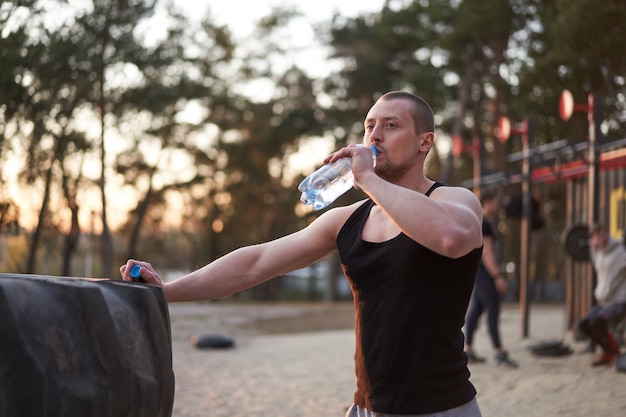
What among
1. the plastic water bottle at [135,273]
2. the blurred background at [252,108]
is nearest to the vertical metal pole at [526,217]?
the blurred background at [252,108]

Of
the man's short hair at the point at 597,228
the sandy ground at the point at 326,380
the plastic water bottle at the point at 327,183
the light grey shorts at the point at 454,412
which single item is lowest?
the sandy ground at the point at 326,380

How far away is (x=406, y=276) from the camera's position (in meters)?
2.40

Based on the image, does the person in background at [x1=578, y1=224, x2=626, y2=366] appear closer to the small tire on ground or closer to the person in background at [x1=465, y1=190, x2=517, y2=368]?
the person in background at [x1=465, y1=190, x2=517, y2=368]

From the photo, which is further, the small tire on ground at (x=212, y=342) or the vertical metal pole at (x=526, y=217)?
the small tire on ground at (x=212, y=342)

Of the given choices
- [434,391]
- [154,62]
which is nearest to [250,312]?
[154,62]

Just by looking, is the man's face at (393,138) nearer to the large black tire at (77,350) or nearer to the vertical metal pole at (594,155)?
the large black tire at (77,350)

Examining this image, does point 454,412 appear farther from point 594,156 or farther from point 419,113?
point 594,156

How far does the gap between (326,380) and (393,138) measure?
7916 mm

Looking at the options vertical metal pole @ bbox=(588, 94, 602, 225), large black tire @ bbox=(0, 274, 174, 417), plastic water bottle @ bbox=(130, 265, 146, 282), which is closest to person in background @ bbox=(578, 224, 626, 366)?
vertical metal pole @ bbox=(588, 94, 602, 225)

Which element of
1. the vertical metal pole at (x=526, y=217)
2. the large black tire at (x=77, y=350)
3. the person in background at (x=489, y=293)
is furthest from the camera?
the vertical metal pole at (x=526, y=217)

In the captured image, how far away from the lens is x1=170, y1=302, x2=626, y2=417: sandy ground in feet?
25.7

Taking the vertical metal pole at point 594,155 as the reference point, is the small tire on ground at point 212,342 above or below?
below

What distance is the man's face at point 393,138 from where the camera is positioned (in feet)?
8.21

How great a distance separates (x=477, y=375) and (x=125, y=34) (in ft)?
58.0
